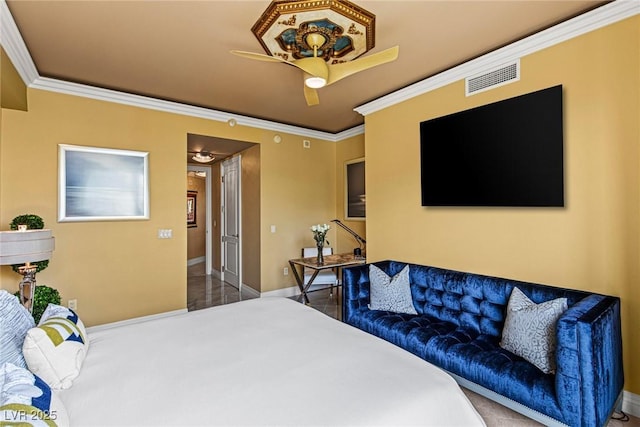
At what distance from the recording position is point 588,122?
87.7 inches

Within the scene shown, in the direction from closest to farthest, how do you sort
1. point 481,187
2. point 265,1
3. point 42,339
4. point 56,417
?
point 56,417 < point 42,339 < point 265,1 < point 481,187

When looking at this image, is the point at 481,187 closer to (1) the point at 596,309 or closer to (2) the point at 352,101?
(1) the point at 596,309

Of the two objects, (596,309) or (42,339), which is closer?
(42,339)

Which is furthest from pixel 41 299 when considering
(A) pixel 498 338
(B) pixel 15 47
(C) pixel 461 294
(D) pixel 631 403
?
(D) pixel 631 403

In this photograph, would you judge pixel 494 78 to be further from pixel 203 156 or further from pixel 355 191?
pixel 203 156

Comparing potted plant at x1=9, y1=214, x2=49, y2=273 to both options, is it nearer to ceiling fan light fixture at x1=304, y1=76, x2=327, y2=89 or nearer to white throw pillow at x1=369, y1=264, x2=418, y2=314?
ceiling fan light fixture at x1=304, y1=76, x2=327, y2=89

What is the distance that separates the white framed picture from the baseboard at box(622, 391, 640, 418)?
463 cm

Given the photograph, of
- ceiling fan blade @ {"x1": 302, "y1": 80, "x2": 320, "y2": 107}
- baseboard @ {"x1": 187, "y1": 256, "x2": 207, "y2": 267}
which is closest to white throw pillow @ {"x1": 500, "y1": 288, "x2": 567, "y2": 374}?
ceiling fan blade @ {"x1": 302, "y1": 80, "x2": 320, "y2": 107}

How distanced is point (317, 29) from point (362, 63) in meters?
0.39

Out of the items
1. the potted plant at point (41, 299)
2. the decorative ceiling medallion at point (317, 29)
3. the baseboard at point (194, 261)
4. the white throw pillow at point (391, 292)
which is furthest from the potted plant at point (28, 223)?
the baseboard at point (194, 261)

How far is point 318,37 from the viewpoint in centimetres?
226

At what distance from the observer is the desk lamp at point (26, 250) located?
2354 millimetres

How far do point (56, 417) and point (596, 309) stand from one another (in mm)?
2611

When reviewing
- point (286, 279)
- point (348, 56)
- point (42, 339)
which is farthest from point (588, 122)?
point (286, 279)
